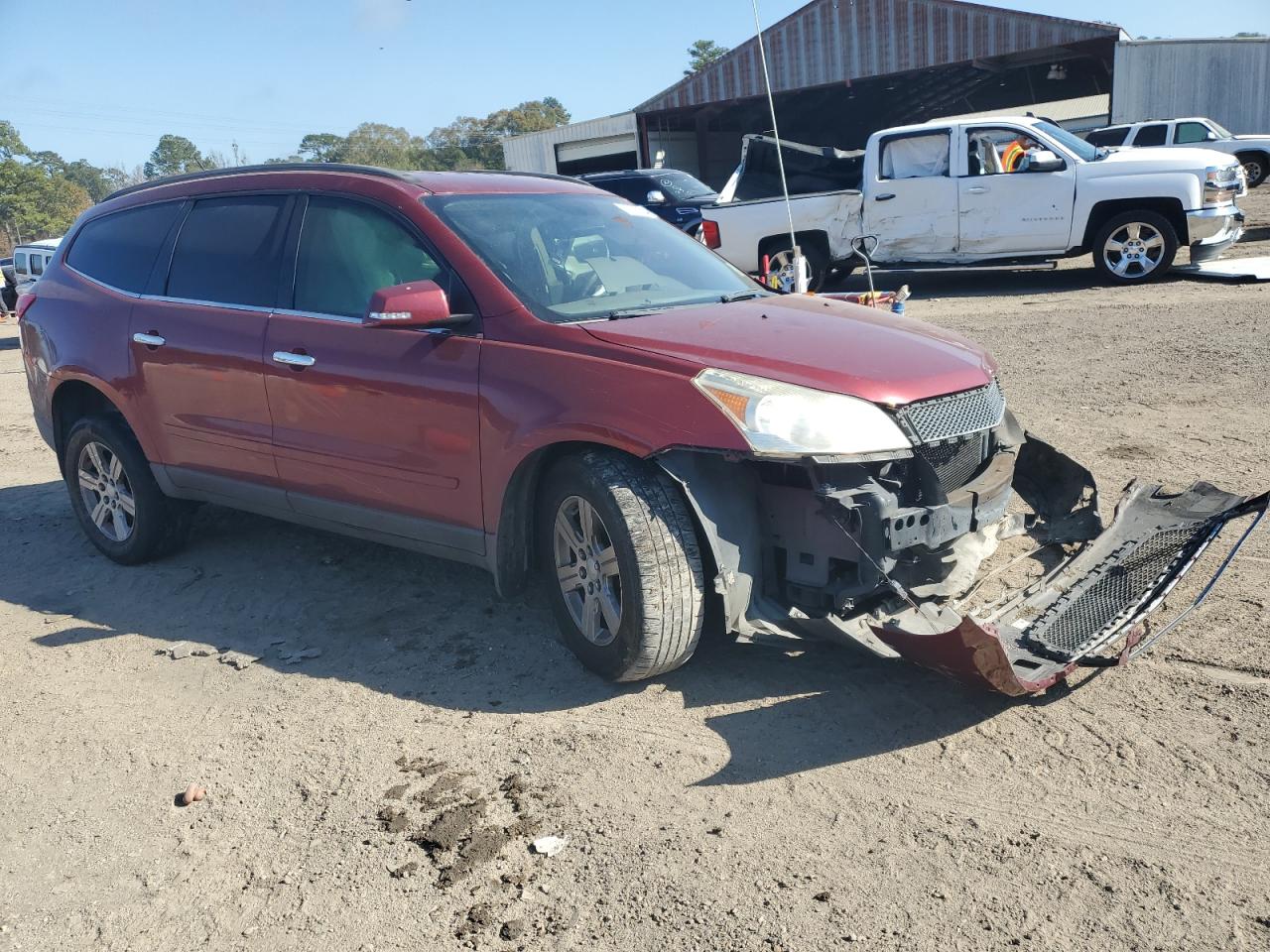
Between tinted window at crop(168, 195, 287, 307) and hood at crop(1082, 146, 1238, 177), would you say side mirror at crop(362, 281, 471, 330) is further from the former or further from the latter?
hood at crop(1082, 146, 1238, 177)

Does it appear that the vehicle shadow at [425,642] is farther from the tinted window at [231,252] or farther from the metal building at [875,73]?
the metal building at [875,73]

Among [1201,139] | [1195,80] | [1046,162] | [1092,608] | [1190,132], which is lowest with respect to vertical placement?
[1092,608]

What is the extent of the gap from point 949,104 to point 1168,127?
14061 millimetres

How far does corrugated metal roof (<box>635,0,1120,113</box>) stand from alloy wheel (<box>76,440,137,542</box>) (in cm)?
2605

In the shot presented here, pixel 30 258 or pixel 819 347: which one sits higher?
pixel 30 258

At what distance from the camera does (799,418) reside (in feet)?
11.2

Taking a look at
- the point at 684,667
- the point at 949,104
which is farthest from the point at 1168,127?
the point at 684,667

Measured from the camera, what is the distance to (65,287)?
18.7 ft

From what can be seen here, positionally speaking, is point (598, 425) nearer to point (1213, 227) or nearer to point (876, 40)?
point (1213, 227)

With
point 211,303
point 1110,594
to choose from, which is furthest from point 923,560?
point 211,303

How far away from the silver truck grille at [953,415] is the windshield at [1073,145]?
10.0m

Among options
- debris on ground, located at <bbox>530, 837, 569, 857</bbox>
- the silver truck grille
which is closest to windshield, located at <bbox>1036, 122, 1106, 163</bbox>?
the silver truck grille

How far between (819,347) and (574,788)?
172 cm

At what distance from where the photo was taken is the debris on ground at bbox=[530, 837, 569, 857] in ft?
9.69
